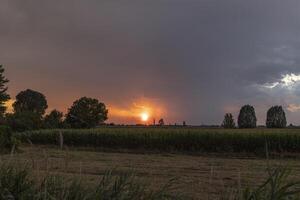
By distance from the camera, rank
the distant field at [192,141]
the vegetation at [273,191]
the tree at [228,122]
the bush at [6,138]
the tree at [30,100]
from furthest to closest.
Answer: the tree at [30,100], the tree at [228,122], the distant field at [192,141], the bush at [6,138], the vegetation at [273,191]

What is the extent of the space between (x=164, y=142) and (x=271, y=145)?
8644 mm

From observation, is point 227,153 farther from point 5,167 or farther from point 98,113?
point 98,113

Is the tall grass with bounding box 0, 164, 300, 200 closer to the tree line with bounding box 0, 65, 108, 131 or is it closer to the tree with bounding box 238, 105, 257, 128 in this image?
the tree line with bounding box 0, 65, 108, 131

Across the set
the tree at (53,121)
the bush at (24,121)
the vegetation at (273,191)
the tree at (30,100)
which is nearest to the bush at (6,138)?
the vegetation at (273,191)

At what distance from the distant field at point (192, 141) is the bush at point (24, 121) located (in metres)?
17.9

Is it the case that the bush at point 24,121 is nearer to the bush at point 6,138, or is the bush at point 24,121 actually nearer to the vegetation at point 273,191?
the bush at point 6,138

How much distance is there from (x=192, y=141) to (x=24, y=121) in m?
30.1

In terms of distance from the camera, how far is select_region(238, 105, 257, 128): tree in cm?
8719

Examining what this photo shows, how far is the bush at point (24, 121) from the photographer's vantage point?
63.8m

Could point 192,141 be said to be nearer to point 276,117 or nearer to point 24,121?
point 24,121

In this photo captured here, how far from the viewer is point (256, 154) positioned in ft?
124

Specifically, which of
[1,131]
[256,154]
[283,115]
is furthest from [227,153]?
[283,115]

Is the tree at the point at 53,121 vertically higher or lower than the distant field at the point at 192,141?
higher

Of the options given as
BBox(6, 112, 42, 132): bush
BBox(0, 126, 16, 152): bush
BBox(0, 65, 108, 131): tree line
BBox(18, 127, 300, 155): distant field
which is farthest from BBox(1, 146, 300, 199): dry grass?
BBox(6, 112, 42, 132): bush
